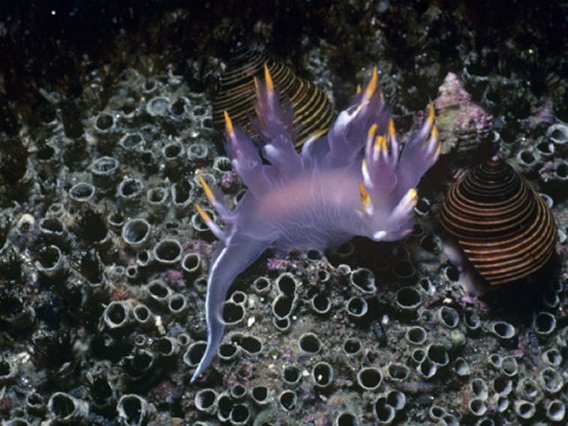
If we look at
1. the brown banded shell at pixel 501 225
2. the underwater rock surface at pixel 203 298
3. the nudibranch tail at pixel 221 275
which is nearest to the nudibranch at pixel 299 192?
the nudibranch tail at pixel 221 275

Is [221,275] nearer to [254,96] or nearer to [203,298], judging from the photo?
[203,298]

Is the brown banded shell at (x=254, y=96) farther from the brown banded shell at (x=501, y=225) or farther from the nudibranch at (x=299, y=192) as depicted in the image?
the brown banded shell at (x=501, y=225)

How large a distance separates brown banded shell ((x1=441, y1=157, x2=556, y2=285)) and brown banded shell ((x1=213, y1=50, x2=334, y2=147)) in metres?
1.18

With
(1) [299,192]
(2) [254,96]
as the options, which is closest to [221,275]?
(1) [299,192]

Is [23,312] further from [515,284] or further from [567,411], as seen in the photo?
[567,411]

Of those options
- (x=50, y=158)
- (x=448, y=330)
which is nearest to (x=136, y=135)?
(x=50, y=158)

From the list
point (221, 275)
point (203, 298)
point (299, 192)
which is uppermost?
point (299, 192)

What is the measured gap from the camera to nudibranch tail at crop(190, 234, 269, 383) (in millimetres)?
3064

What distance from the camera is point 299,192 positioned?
3.15 m

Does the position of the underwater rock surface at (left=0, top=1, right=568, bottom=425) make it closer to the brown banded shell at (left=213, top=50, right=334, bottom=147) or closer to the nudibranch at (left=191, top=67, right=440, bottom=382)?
the nudibranch at (left=191, top=67, right=440, bottom=382)

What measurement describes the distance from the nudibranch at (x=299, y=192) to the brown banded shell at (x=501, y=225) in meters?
0.38

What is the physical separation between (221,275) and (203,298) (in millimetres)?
313

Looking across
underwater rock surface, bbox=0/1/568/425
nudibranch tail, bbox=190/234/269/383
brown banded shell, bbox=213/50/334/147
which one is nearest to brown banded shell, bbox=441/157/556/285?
underwater rock surface, bbox=0/1/568/425

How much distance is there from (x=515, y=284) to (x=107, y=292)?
112 inches
